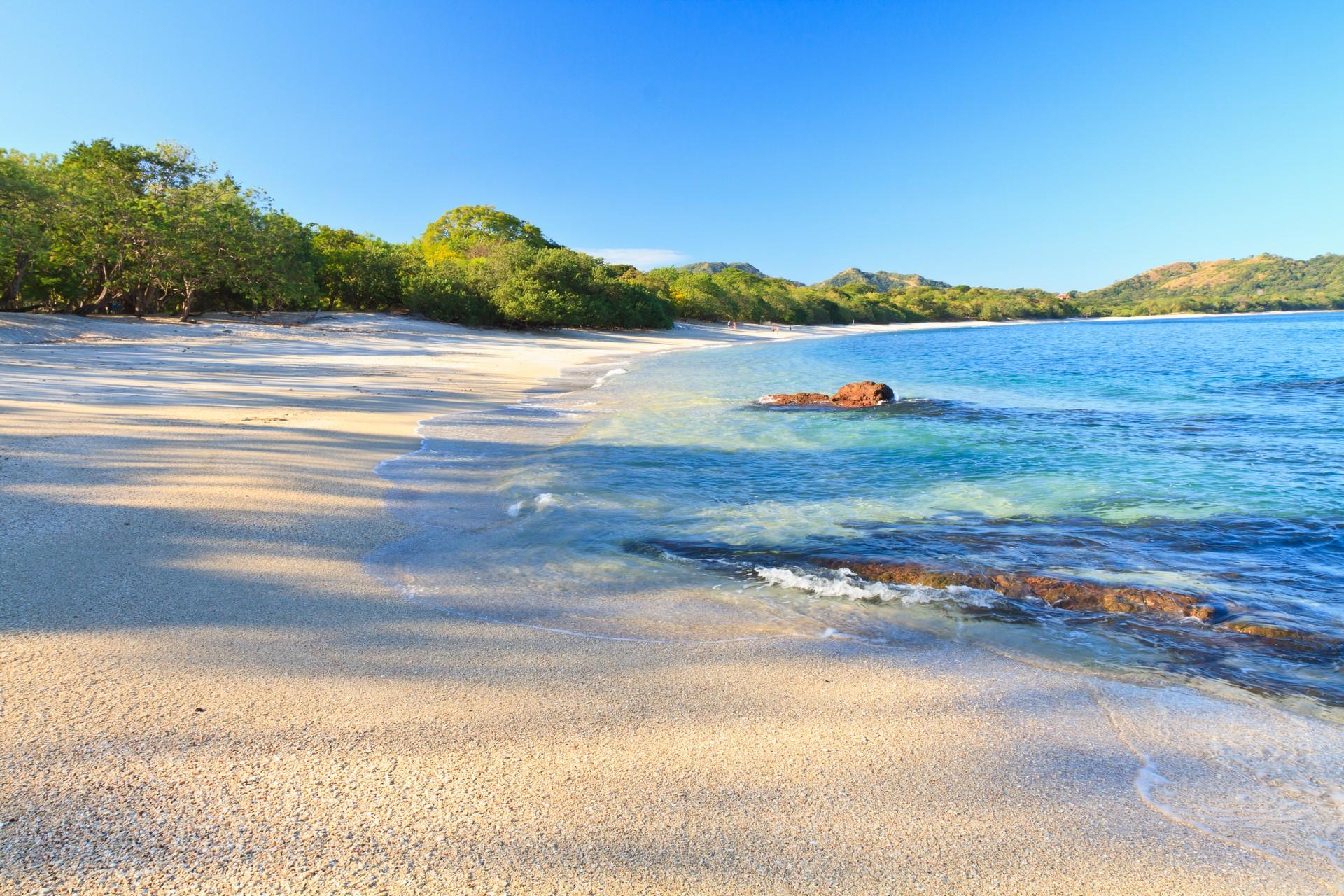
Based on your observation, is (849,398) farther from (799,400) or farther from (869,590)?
(869,590)

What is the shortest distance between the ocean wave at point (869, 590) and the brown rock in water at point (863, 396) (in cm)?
970

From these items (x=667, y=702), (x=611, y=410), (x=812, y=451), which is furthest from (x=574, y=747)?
(x=611, y=410)

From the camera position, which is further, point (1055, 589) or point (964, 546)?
point (964, 546)

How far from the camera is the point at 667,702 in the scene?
2979mm

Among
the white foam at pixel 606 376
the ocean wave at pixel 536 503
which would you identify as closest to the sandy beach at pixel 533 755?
the ocean wave at pixel 536 503

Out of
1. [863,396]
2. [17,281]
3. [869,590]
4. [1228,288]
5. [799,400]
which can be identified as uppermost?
[1228,288]

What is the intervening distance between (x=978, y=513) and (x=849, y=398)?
783 centimetres

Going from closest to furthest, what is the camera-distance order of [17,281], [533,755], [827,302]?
[533,755] < [17,281] < [827,302]

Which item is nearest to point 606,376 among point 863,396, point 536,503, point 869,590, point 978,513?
point 863,396

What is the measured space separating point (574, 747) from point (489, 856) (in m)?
0.61

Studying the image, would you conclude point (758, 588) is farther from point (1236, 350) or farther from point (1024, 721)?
point (1236, 350)

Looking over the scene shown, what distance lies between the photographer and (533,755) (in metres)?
2.48

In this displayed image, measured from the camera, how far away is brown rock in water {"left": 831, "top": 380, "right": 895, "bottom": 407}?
46.5ft

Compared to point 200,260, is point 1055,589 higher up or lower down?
lower down
